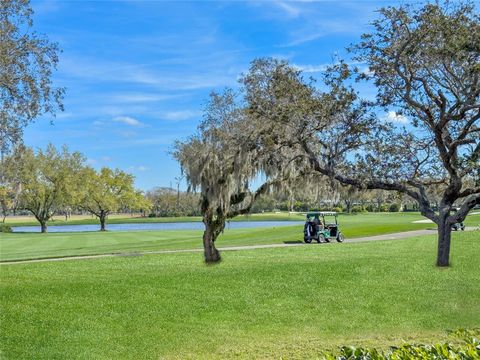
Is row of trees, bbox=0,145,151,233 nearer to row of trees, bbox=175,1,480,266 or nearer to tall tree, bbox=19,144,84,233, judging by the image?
tall tree, bbox=19,144,84,233

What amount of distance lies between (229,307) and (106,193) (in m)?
43.4

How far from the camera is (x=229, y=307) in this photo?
1137cm

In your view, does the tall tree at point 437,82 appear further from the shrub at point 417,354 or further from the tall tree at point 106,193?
the tall tree at point 106,193

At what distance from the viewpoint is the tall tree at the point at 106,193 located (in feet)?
166

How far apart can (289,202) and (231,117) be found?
2711 millimetres

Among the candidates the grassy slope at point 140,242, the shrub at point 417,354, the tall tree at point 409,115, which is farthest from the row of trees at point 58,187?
the shrub at point 417,354

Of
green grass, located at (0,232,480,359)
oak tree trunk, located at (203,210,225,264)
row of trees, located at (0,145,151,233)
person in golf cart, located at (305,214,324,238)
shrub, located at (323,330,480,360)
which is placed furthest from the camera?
row of trees, located at (0,145,151,233)

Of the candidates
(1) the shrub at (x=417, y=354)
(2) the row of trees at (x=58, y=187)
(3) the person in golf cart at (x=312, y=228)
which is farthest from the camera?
(2) the row of trees at (x=58, y=187)

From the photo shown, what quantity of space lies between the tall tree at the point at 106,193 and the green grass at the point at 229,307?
36431mm

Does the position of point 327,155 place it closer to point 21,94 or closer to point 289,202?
point 289,202

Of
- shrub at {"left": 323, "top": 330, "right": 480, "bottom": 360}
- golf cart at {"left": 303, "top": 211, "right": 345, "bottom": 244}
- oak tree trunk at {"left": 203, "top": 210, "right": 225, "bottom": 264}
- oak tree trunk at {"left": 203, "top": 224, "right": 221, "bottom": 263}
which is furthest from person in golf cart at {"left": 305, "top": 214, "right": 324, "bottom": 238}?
shrub at {"left": 323, "top": 330, "right": 480, "bottom": 360}

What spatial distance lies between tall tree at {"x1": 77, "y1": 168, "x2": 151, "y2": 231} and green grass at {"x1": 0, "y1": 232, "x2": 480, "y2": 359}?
36.4 m

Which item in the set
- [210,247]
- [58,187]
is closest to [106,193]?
[58,187]

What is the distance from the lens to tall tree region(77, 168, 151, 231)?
50500 millimetres
